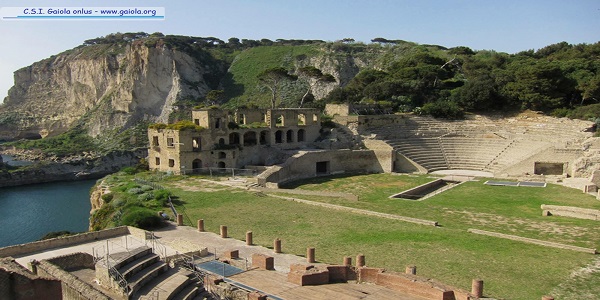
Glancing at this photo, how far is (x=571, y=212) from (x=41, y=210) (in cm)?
4403

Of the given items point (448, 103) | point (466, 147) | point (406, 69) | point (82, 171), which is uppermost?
point (406, 69)

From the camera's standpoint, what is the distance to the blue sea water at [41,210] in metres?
36.1

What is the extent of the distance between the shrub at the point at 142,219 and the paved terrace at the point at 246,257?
2.09ft

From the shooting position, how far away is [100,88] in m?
92.9

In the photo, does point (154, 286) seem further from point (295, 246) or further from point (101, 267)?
point (295, 246)

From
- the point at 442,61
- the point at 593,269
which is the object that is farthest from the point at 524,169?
the point at 442,61

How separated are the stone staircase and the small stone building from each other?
24424 mm

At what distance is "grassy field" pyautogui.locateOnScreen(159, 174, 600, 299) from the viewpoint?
52.8 feet

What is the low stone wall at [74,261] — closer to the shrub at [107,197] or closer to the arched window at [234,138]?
the shrub at [107,197]

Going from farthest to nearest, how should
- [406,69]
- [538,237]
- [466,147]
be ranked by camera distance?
[406,69] < [466,147] < [538,237]

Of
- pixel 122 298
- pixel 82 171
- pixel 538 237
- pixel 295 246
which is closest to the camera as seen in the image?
pixel 122 298

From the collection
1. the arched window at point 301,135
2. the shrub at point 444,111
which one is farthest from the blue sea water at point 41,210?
the shrub at point 444,111

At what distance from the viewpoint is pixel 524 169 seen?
1496 inches

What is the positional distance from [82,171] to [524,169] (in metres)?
57.4
